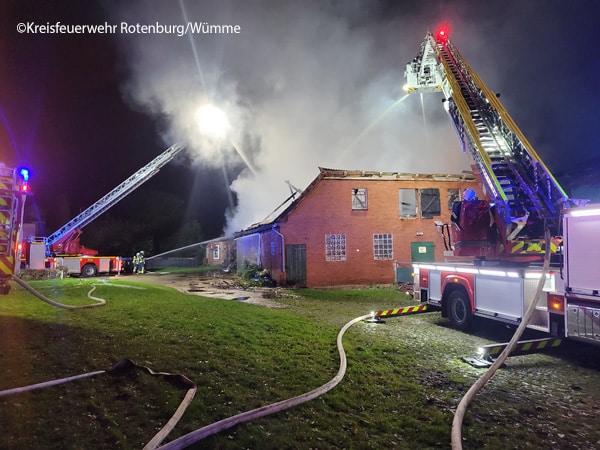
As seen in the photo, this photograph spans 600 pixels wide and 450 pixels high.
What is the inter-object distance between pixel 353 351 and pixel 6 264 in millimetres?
6361

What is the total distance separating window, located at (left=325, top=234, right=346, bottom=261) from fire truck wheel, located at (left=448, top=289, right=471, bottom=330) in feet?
32.0

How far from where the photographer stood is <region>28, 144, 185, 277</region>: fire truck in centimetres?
2245

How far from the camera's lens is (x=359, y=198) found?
60.7ft

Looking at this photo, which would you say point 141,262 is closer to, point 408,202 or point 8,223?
point 408,202

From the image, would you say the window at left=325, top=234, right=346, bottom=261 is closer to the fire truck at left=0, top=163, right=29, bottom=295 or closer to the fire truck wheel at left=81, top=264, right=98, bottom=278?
the fire truck at left=0, top=163, right=29, bottom=295

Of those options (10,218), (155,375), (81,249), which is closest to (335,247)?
(10,218)

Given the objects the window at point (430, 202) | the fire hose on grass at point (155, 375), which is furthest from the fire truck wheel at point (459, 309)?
the window at point (430, 202)

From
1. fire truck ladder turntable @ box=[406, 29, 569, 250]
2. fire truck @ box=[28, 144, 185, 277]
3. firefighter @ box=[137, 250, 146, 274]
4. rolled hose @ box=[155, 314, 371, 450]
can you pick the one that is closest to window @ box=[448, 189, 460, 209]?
fire truck ladder turntable @ box=[406, 29, 569, 250]

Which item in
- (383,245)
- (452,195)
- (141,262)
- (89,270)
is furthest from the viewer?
(141,262)

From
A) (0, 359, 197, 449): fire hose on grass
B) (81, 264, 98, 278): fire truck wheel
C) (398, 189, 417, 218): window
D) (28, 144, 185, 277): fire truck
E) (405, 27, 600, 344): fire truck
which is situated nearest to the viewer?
(0, 359, 197, 449): fire hose on grass

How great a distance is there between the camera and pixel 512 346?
504cm

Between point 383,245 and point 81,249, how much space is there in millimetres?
19587

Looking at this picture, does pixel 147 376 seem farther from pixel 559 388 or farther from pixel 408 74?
pixel 408 74

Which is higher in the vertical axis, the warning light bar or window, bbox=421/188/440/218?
the warning light bar
